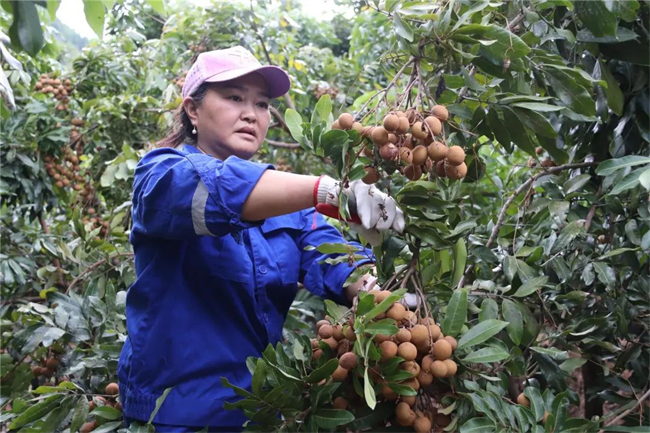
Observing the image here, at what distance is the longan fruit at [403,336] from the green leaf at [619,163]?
24.8 inches

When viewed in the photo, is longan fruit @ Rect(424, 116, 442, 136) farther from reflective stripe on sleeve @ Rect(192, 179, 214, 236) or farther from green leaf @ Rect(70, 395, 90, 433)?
green leaf @ Rect(70, 395, 90, 433)

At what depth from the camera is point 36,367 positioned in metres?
2.22

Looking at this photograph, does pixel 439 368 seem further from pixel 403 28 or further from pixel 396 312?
pixel 403 28

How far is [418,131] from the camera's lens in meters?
1.12

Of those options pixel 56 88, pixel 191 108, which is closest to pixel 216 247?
pixel 191 108

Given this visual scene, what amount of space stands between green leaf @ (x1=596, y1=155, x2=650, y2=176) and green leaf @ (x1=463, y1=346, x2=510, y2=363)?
1.70 feet

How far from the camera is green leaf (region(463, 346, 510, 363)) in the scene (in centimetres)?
117

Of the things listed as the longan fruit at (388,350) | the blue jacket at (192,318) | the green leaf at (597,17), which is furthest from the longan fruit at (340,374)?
the green leaf at (597,17)

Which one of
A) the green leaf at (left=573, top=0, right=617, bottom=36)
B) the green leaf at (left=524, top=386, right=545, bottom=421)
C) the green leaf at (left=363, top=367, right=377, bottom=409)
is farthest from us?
the green leaf at (left=573, top=0, right=617, bottom=36)

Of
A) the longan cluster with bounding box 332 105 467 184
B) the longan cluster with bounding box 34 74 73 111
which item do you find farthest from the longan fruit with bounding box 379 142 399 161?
the longan cluster with bounding box 34 74 73 111

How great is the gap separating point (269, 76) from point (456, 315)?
2.57 feet

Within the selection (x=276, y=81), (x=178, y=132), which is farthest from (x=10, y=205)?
(x=276, y=81)

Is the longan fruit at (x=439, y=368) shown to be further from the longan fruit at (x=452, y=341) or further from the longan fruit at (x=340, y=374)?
the longan fruit at (x=340, y=374)

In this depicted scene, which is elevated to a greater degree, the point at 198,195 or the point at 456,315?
the point at 198,195
